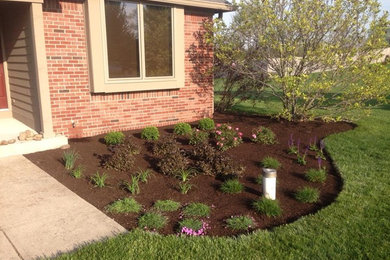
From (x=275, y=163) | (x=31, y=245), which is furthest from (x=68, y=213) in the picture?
(x=275, y=163)

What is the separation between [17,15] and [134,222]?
18.9 feet

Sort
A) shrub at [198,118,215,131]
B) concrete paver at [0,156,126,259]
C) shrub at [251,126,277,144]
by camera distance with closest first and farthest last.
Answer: concrete paver at [0,156,126,259] < shrub at [251,126,277,144] < shrub at [198,118,215,131]

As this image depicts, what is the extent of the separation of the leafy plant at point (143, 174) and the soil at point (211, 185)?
82mm

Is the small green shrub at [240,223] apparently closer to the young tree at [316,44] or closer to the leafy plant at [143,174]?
the leafy plant at [143,174]

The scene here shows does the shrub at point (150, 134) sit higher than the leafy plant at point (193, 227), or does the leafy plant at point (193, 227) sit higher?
the shrub at point (150, 134)

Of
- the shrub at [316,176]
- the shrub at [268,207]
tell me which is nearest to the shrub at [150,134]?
the shrub at [316,176]

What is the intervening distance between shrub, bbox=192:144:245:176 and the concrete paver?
1813mm

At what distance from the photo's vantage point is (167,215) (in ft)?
13.3

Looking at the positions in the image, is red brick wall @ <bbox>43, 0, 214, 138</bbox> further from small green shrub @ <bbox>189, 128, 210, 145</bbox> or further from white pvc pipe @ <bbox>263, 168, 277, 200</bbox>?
white pvc pipe @ <bbox>263, 168, 277, 200</bbox>

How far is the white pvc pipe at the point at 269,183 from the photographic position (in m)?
4.30

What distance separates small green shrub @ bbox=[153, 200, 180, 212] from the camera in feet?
13.7

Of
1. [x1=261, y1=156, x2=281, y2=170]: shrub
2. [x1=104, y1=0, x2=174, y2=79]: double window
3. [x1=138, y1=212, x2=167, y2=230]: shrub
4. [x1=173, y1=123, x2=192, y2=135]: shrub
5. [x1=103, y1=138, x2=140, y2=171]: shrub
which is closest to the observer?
[x1=138, y1=212, x2=167, y2=230]: shrub

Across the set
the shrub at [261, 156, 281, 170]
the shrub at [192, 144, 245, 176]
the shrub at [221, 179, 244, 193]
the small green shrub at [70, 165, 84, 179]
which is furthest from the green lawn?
the small green shrub at [70, 165, 84, 179]

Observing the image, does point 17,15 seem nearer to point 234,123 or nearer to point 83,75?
point 83,75
